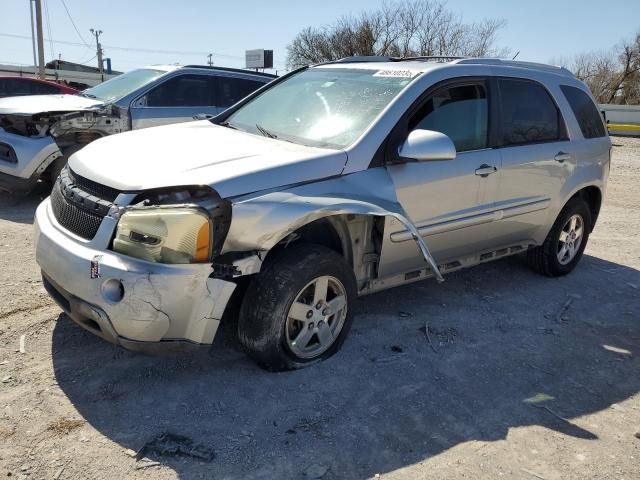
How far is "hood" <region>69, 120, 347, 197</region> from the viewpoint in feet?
9.43

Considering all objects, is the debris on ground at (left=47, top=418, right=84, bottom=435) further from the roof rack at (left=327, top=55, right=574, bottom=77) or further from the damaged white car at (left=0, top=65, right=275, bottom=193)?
the damaged white car at (left=0, top=65, right=275, bottom=193)

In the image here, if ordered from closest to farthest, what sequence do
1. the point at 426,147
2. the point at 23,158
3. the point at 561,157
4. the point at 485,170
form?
the point at 426,147, the point at 485,170, the point at 561,157, the point at 23,158

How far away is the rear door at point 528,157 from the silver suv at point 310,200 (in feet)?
0.05

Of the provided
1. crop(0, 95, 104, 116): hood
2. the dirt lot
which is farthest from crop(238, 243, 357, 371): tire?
crop(0, 95, 104, 116): hood

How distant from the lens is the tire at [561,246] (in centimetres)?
519

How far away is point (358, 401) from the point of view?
3.12 metres

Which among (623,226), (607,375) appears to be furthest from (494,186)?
(623,226)

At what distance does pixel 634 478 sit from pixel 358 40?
39625mm

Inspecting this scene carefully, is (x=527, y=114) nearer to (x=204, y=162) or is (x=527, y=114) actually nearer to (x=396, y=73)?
(x=396, y=73)

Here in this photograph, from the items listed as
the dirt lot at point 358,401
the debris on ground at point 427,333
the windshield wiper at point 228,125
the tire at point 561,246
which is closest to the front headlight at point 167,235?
the dirt lot at point 358,401

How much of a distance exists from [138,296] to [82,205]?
72 cm

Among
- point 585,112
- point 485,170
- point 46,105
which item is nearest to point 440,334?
point 485,170

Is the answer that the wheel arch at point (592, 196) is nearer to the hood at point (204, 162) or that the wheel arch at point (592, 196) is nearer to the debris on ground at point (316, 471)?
the hood at point (204, 162)

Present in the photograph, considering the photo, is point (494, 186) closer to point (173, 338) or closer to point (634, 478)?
point (634, 478)
